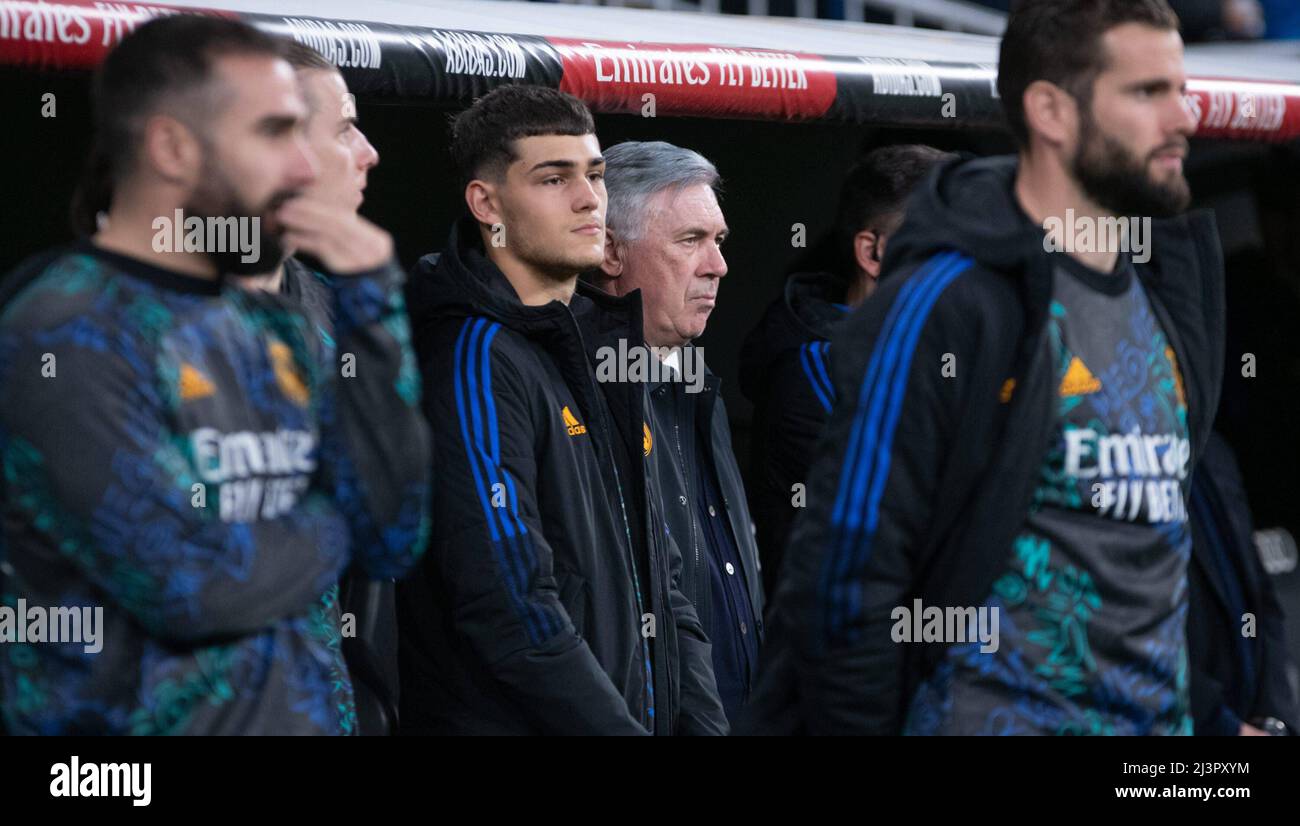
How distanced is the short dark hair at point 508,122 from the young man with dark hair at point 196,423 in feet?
3.93

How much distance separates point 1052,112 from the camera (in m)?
2.51

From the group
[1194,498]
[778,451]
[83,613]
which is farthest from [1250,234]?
[83,613]

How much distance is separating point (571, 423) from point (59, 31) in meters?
1.14

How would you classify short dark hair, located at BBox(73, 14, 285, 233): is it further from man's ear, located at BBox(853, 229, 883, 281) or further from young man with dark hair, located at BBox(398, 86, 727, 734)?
man's ear, located at BBox(853, 229, 883, 281)

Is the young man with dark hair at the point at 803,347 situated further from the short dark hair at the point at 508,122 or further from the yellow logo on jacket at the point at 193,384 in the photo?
the yellow logo on jacket at the point at 193,384

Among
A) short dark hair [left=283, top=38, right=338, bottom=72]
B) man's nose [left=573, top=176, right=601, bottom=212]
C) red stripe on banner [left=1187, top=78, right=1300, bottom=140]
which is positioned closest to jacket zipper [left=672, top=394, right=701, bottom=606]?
man's nose [left=573, top=176, right=601, bottom=212]

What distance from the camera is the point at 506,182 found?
3.49 metres

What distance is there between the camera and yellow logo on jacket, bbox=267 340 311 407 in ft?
7.41

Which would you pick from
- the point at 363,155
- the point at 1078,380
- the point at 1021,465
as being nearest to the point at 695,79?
the point at 363,155

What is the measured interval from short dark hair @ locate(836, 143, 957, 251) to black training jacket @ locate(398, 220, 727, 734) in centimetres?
124

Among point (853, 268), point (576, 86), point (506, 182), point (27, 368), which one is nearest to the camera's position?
point (27, 368)

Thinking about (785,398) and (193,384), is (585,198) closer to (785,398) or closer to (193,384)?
(785,398)

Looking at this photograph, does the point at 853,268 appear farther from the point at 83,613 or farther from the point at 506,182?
the point at 83,613

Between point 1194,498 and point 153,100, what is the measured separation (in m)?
1.71
